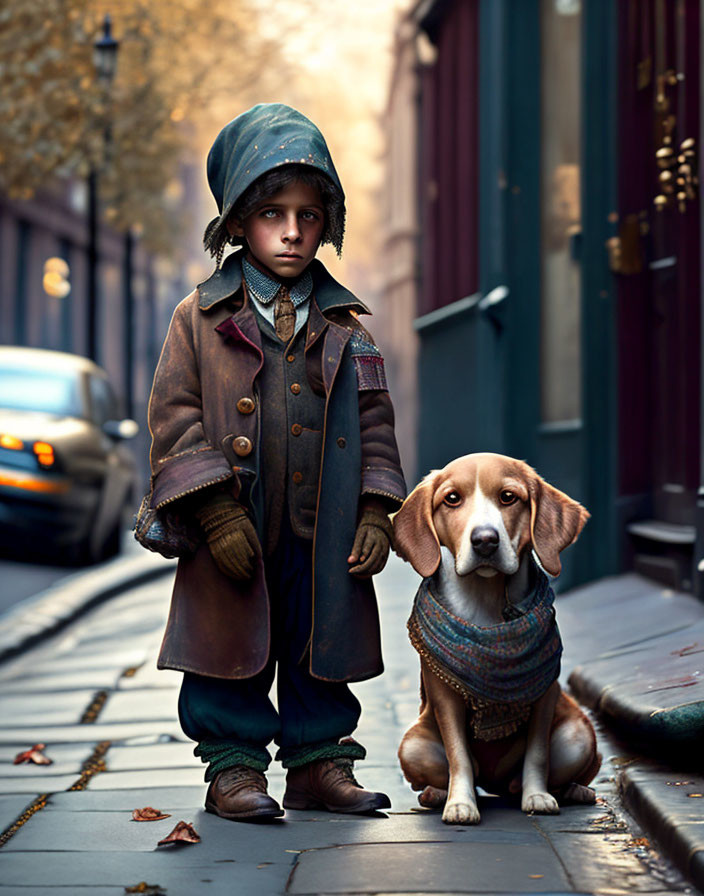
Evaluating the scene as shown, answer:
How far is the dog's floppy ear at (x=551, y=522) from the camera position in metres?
3.96

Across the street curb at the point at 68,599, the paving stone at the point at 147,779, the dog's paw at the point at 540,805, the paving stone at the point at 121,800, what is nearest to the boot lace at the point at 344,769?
the paving stone at the point at 121,800

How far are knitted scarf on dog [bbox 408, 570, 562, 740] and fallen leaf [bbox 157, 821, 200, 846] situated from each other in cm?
78

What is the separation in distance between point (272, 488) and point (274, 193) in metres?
0.86

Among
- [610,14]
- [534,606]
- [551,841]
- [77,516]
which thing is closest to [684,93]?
[610,14]

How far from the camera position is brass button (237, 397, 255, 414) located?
4219 mm

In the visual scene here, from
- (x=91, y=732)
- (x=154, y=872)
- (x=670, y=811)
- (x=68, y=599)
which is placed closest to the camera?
(x=154, y=872)

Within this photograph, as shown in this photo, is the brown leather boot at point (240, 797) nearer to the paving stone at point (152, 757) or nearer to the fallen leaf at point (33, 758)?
the paving stone at point (152, 757)

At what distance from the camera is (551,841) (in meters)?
3.74

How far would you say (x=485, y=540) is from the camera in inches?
148

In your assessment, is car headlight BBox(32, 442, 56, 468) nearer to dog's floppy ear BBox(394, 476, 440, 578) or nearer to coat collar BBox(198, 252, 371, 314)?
coat collar BBox(198, 252, 371, 314)

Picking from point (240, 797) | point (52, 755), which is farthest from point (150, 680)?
point (240, 797)

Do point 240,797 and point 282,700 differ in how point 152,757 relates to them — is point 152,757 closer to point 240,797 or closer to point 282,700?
point 282,700

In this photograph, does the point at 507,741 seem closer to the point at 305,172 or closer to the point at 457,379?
the point at 305,172

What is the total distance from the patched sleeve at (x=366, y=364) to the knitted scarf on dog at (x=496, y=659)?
0.70 m
